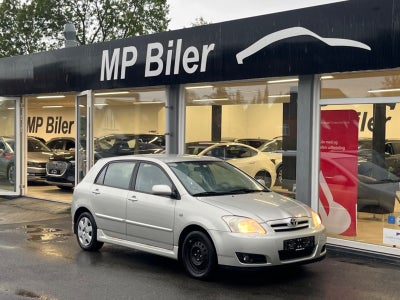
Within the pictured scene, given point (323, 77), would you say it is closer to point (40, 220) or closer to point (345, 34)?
point (345, 34)

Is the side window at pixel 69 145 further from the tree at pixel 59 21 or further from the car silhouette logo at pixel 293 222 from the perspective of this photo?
the tree at pixel 59 21

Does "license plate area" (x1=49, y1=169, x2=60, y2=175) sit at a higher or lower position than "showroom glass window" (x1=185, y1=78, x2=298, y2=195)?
lower

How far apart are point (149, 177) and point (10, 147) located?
378 inches

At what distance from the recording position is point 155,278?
6.82m

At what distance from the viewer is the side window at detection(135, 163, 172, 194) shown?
745 cm

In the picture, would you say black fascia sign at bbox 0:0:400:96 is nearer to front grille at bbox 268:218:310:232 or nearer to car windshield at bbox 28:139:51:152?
front grille at bbox 268:218:310:232

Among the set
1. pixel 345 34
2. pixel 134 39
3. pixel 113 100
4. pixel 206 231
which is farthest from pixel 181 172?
pixel 113 100

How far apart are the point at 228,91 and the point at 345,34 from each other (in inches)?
124

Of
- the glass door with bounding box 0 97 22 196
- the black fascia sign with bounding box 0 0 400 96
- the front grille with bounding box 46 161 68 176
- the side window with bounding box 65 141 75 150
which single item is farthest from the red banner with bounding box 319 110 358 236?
the side window with bounding box 65 141 75 150

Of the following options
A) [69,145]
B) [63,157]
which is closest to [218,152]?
[63,157]

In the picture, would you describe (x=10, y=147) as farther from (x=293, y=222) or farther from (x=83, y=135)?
(x=293, y=222)

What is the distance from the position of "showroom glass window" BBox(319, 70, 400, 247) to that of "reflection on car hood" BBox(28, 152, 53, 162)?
10.6 metres

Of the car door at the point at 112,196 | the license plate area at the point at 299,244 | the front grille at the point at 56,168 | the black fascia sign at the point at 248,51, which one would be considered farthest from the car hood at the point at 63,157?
the license plate area at the point at 299,244

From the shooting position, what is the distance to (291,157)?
9859 mm
